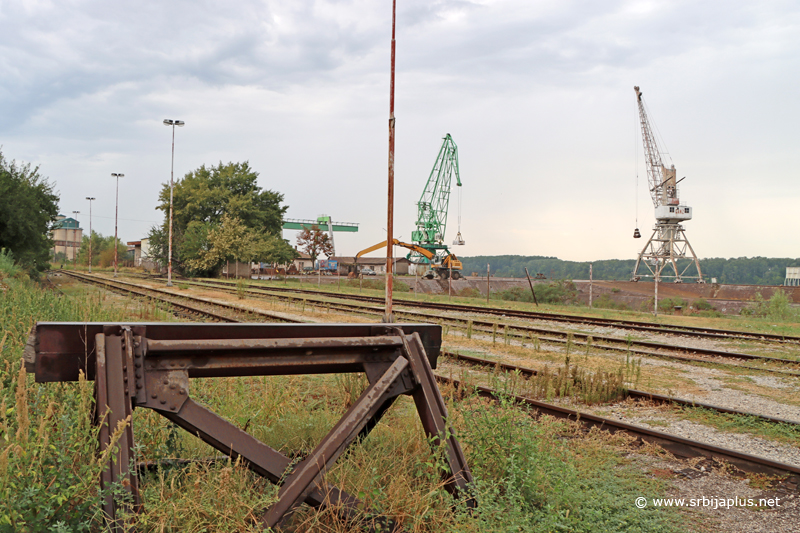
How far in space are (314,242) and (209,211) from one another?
27.7 meters

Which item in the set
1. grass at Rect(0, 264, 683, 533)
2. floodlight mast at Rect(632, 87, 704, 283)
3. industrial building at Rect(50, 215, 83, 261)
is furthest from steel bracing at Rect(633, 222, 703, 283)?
industrial building at Rect(50, 215, 83, 261)

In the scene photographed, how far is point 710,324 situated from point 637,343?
838cm

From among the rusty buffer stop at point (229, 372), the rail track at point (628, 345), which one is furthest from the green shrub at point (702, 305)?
the rusty buffer stop at point (229, 372)

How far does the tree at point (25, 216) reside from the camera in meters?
25.5

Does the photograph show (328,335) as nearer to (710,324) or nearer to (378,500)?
(378,500)

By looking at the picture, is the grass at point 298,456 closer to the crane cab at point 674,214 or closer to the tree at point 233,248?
the tree at point 233,248

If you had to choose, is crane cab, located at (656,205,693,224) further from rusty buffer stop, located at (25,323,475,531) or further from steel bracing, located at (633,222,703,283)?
rusty buffer stop, located at (25,323,475,531)

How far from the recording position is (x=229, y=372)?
327 cm

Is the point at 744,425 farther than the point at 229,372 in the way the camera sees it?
Yes

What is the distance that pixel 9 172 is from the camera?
94.1 ft

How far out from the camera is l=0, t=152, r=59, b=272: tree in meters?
25.5

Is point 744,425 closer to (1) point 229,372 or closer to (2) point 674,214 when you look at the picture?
(1) point 229,372

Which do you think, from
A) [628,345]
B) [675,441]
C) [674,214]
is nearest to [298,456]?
[675,441]

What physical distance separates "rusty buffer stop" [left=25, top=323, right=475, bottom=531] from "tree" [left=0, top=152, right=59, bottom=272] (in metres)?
26.5
